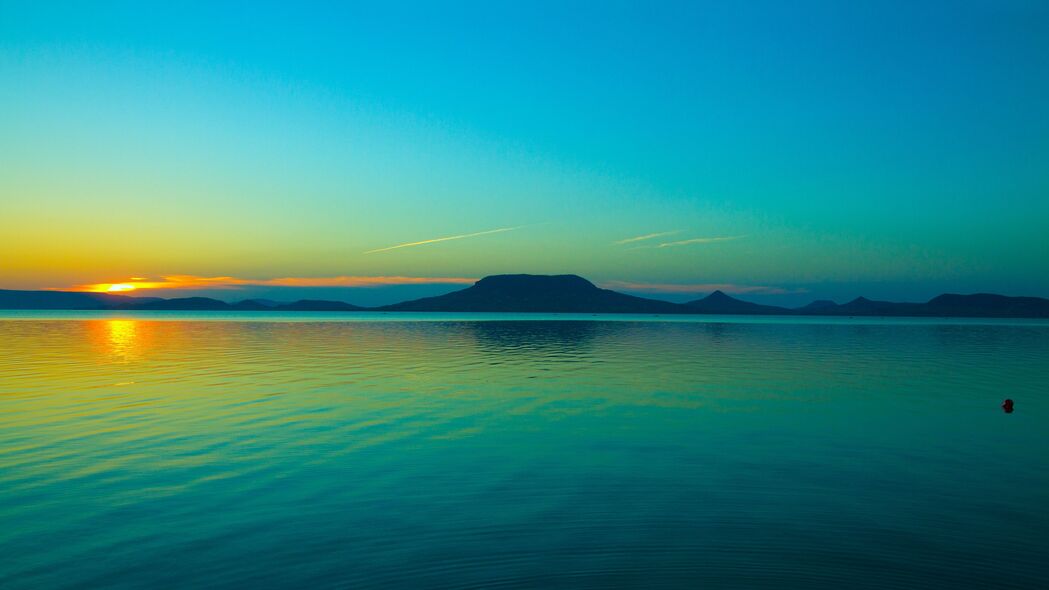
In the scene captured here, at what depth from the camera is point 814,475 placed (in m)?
16.8

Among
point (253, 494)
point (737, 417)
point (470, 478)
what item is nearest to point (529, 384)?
point (737, 417)

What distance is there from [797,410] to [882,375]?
19131 mm

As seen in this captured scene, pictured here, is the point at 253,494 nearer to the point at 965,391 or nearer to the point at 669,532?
the point at 669,532

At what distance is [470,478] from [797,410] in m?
17.6

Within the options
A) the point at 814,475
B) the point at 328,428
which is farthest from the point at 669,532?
the point at 328,428

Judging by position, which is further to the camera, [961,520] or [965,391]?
[965,391]

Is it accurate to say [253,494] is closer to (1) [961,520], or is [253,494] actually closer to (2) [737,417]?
(1) [961,520]

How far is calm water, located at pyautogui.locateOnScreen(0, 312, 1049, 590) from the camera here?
10.5 meters

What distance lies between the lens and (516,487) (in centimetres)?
1537

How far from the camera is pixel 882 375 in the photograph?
4241 cm

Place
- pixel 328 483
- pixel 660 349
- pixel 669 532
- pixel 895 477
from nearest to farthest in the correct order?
pixel 669 532 < pixel 328 483 < pixel 895 477 < pixel 660 349

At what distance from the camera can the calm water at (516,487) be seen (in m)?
10.5

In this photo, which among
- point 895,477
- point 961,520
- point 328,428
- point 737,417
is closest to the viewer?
point 961,520

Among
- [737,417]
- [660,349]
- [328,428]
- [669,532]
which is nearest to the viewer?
[669,532]
